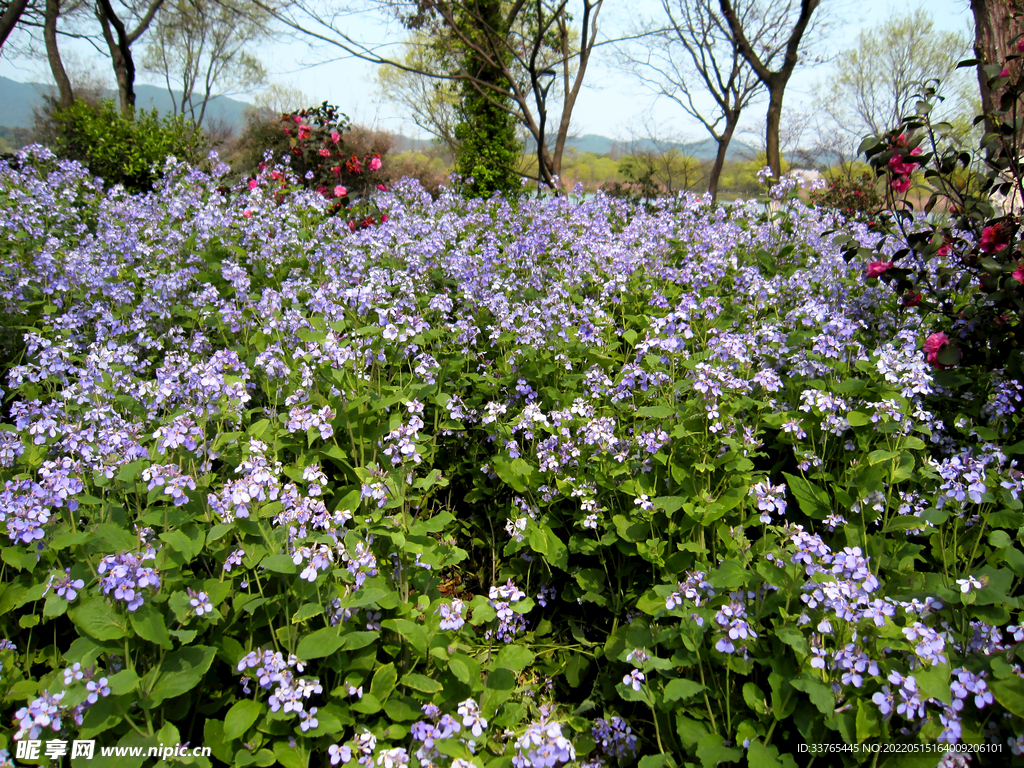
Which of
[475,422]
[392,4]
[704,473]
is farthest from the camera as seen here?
[392,4]

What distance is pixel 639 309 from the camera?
4281 mm

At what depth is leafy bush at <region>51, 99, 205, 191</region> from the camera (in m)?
8.77

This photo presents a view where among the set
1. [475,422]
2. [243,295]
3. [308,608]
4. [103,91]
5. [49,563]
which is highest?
[103,91]

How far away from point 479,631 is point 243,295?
8.43 feet

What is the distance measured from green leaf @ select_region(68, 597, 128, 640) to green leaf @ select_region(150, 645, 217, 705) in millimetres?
171

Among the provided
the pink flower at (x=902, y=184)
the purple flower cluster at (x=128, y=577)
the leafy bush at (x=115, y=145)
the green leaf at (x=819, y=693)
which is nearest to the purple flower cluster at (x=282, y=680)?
the purple flower cluster at (x=128, y=577)

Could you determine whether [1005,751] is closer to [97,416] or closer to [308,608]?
[308,608]

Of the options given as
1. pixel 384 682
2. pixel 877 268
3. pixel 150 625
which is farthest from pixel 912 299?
pixel 150 625

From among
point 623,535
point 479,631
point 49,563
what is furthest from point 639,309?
point 49,563

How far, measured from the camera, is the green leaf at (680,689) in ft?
5.95

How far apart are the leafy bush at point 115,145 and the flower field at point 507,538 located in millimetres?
5933

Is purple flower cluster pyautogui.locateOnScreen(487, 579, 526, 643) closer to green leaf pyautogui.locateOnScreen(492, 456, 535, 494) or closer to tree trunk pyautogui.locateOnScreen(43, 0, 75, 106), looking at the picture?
green leaf pyautogui.locateOnScreen(492, 456, 535, 494)

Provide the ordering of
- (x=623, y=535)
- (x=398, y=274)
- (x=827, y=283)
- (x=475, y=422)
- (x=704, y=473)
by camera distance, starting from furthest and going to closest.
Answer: (x=827, y=283) → (x=398, y=274) → (x=475, y=422) → (x=704, y=473) → (x=623, y=535)

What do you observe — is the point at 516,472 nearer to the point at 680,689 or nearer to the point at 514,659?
the point at 514,659
